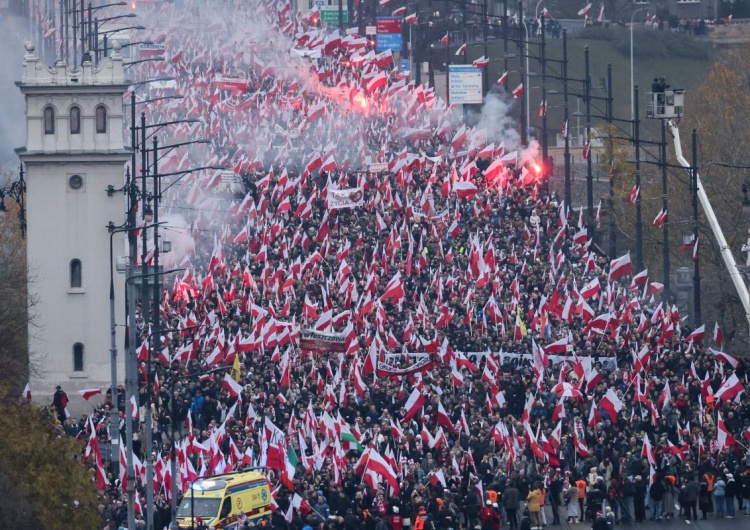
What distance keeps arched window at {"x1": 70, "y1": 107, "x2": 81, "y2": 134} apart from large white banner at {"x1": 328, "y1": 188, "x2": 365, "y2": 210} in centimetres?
872

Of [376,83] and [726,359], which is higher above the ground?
[376,83]

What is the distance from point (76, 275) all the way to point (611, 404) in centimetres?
2107

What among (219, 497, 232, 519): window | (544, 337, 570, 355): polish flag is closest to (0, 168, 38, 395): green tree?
(544, 337, 570, 355): polish flag

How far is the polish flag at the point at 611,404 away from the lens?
56.8m

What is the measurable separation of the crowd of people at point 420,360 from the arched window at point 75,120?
5181 mm

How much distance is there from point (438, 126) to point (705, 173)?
Result: 10.4 m

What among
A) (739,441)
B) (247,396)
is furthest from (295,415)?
(739,441)

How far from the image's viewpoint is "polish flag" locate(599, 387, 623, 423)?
2235 inches

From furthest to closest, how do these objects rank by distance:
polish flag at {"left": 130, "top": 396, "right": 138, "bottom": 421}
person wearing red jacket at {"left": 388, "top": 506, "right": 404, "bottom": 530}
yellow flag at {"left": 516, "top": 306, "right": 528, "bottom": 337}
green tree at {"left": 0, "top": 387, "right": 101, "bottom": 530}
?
yellow flag at {"left": 516, "top": 306, "right": 528, "bottom": 337} → polish flag at {"left": 130, "top": 396, "right": 138, "bottom": 421} → person wearing red jacket at {"left": 388, "top": 506, "right": 404, "bottom": 530} → green tree at {"left": 0, "top": 387, "right": 101, "bottom": 530}

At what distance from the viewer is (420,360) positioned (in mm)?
60906

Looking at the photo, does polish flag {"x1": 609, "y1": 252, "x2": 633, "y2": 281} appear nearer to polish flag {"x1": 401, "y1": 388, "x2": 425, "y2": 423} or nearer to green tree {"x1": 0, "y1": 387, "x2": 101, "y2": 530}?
polish flag {"x1": 401, "y1": 388, "x2": 425, "y2": 423}

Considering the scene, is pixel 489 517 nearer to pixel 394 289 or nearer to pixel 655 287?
pixel 394 289

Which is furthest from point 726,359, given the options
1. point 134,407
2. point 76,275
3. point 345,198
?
point 76,275

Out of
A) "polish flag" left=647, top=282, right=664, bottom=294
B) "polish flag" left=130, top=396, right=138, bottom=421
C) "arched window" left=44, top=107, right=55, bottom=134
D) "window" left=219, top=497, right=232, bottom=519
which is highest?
"arched window" left=44, top=107, right=55, bottom=134
